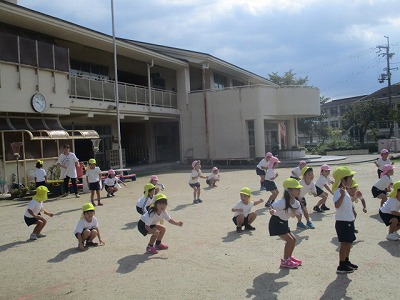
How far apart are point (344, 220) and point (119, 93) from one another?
18.1m

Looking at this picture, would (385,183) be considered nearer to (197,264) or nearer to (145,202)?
(197,264)

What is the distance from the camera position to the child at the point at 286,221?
217 inches

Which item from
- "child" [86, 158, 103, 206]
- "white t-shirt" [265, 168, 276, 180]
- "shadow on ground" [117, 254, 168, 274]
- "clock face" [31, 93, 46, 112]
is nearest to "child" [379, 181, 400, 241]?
"shadow on ground" [117, 254, 168, 274]

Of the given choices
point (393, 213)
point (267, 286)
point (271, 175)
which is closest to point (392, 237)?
point (393, 213)

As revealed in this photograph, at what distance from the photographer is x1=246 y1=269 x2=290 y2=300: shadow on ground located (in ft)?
15.0

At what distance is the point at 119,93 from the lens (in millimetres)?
21781

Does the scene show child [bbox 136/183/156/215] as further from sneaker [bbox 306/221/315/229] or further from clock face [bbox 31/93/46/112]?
clock face [bbox 31/93/46/112]

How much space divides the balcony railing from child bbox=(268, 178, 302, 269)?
596 inches

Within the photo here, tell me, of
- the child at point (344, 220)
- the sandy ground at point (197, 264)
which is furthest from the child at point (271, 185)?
the child at point (344, 220)

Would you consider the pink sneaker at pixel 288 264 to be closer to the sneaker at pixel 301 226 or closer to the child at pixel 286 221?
the child at pixel 286 221

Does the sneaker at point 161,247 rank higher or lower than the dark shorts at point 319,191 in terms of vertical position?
lower

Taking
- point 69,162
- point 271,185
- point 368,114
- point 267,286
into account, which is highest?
point 368,114

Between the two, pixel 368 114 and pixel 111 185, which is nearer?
pixel 111 185

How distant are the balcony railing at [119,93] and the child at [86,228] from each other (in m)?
12.8
